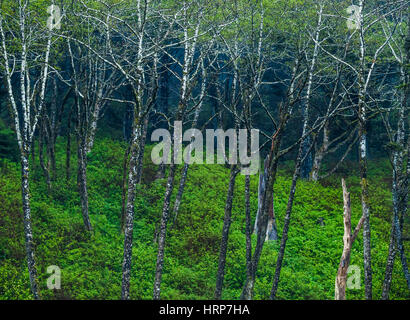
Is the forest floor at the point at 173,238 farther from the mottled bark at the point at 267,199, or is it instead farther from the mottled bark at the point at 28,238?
the mottled bark at the point at 267,199

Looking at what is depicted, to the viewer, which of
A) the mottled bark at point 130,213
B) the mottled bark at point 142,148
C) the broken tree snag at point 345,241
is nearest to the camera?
the mottled bark at point 130,213

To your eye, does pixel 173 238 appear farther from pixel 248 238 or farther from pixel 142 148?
pixel 248 238

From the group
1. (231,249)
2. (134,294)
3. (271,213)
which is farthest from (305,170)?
(134,294)

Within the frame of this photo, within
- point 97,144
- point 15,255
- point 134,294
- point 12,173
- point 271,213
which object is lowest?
point 134,294

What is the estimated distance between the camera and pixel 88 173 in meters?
24.2

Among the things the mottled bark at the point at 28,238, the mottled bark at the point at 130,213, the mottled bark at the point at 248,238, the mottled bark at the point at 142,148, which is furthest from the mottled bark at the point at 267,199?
the mottled bark at the point at 142,148

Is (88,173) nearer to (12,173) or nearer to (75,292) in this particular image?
(12,173)

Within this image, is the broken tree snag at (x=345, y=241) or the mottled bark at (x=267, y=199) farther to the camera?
the broken tree snag at (x=345, y=241)

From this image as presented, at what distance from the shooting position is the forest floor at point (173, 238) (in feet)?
54.5

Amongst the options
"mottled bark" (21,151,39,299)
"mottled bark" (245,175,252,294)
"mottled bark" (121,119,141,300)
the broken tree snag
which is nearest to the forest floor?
"mottled bark" (21,151,39,299)

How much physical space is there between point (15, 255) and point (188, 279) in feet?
21.4

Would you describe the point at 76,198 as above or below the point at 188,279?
above

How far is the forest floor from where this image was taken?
16.6 metres

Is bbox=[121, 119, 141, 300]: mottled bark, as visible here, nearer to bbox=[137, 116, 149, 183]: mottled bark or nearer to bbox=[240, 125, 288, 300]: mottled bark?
bbox=[240, 125, 288, 300]: mottled bark
